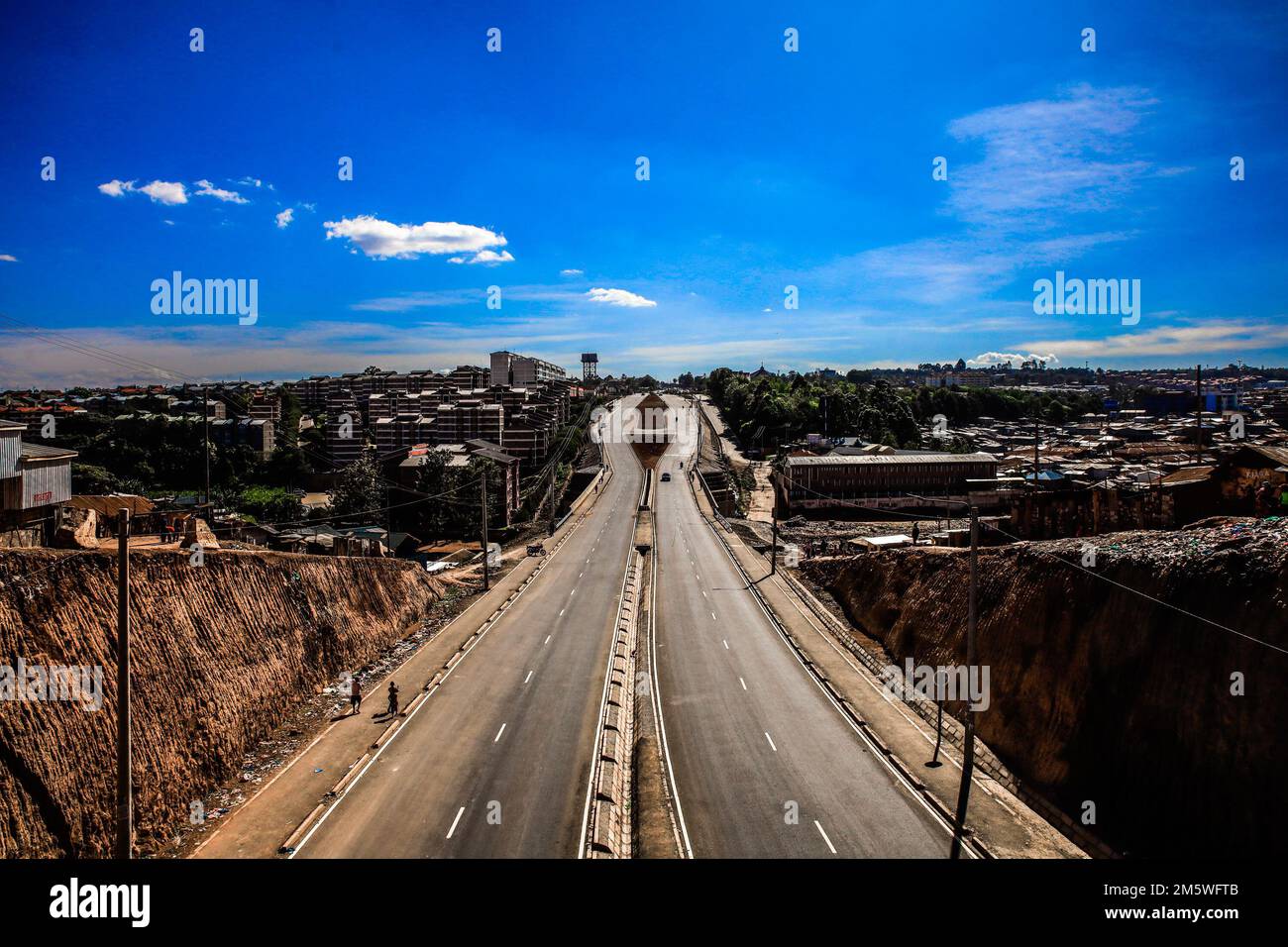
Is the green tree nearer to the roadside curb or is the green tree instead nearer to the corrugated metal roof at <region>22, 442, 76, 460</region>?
the corrugated metal roof at <region>22, 442, 76, 460</region>

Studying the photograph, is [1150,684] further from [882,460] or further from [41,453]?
[882,460]

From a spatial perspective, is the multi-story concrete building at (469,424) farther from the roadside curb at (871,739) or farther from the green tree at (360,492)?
the roadside curb at (871,739)

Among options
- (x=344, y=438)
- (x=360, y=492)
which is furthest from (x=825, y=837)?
(x=344, y=438)

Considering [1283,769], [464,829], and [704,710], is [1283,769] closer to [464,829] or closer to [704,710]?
[704,710]

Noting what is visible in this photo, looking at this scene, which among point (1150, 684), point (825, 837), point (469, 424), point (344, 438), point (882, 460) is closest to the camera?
point (825, 837)

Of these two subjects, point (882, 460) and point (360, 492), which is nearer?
point (360, 492)

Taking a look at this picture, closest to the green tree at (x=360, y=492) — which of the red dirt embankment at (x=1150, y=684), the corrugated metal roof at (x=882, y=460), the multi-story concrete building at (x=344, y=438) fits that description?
the corrugated metal roof at (x=882, y=460)
